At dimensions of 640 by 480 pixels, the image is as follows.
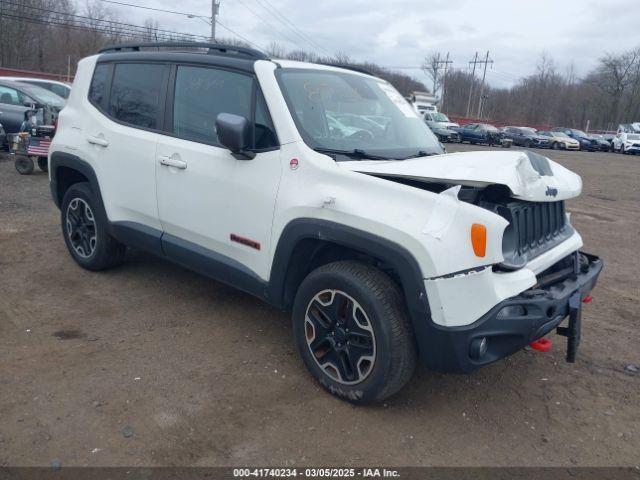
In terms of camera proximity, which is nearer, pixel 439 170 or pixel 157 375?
pixel 439 170

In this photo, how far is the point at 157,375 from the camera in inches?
137

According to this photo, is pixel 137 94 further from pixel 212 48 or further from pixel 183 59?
pixel 212 48

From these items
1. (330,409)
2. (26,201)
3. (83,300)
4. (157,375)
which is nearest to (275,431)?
(330,409)

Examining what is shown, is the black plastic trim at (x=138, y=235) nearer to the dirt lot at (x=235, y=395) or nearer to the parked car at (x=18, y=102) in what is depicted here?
the dirt lot at (x=235, y=395)

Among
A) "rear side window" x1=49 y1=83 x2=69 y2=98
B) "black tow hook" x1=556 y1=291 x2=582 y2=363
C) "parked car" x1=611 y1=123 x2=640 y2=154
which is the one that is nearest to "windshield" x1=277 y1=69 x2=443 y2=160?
"black tow hook" x1=556 y1=291 x2=582 y2=363

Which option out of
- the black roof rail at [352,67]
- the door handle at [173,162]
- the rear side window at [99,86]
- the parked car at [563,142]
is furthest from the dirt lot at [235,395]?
the parked car at [563,142]

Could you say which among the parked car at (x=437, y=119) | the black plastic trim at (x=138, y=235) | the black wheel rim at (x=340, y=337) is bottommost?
the black wheel rim at (x=340, y=337)

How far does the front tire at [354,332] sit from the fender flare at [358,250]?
13 centimetres

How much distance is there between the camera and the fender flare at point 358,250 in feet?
9.13

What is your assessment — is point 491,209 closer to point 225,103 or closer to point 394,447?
point 394,447

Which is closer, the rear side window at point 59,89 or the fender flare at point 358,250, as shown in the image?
the fender flare at point 358,250

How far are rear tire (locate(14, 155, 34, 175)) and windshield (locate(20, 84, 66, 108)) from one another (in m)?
2.57

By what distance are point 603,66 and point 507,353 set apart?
84440mm

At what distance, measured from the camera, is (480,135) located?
34219mm
